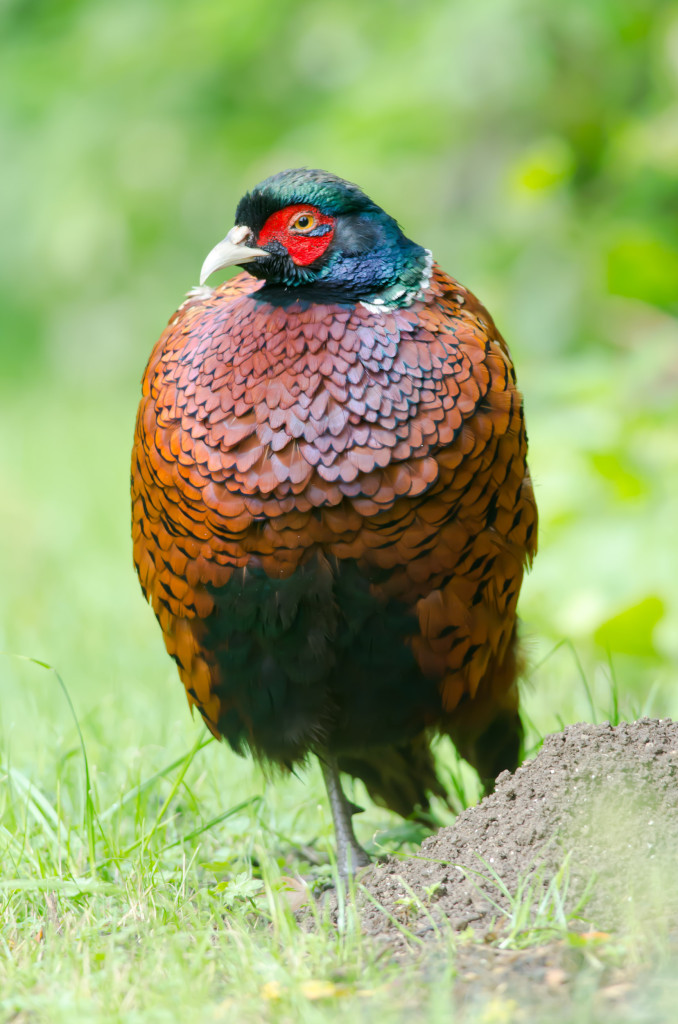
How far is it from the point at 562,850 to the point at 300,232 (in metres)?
1.55

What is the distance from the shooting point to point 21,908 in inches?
111

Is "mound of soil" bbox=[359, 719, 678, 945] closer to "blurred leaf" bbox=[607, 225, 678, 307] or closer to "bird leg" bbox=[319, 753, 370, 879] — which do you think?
"bird leg" bbox=[319, 753, 370, 879]

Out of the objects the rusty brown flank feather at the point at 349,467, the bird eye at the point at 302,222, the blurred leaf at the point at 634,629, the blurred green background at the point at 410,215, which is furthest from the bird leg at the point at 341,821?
the blurred leaf at the point at 634,629

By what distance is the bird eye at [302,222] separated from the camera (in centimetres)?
286

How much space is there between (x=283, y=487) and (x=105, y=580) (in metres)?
3.62

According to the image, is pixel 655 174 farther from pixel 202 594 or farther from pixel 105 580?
pixel 202 594

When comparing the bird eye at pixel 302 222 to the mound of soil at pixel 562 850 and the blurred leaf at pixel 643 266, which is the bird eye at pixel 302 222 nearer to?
the mound of soil at pixel 562 850

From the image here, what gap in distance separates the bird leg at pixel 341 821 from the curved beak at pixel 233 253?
4.32 ft

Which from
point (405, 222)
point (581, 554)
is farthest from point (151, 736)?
point (405, 222)

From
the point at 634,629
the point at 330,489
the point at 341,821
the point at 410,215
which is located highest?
the point at 410,215

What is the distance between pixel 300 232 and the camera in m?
2.86

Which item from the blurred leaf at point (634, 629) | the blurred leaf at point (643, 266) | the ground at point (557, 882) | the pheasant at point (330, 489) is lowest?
the ground at point (557, 882)

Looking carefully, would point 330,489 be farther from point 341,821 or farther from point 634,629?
point 634,629

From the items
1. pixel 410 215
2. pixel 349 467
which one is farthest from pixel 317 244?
pixel 410 215
